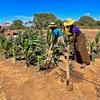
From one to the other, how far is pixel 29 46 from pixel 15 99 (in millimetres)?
2534

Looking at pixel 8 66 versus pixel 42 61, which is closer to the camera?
pixel 42 61

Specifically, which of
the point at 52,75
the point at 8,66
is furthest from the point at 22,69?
the point at 52,75

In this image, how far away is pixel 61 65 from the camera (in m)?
8.60

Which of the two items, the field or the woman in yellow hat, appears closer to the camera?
the field

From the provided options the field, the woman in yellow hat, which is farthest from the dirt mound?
the woman in yellow hat

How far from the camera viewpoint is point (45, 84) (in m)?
7.07

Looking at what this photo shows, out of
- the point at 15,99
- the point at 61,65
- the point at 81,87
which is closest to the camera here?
the point at 15,99

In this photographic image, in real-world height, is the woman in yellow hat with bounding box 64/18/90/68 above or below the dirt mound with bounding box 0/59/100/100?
above

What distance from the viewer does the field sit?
6.50 m

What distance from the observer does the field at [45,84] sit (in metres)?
6.50

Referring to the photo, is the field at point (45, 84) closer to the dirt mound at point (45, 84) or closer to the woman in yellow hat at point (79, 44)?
the dirt mound at point (45, 84)

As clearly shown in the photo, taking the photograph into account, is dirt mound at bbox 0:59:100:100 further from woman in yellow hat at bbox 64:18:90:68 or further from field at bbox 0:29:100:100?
woman in yellow hat at bbox 64:18:90:68

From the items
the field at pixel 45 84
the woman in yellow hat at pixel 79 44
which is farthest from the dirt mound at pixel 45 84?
the woman in yellow hat at pixel 79 44

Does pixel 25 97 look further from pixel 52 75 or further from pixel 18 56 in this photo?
pixel 18 56
